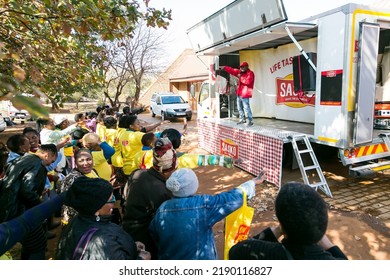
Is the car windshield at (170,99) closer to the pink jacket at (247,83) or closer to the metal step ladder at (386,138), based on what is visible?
the pink jacket at (247,83)

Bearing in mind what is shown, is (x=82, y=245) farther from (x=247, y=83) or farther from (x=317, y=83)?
(x=247, y=83)

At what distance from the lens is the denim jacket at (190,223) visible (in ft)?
6.18

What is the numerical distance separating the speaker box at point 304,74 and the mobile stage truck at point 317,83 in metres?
0.02

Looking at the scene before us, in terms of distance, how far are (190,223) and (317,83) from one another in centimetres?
421

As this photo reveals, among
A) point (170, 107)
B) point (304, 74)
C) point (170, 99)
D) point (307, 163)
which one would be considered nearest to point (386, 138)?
point (307, 163)

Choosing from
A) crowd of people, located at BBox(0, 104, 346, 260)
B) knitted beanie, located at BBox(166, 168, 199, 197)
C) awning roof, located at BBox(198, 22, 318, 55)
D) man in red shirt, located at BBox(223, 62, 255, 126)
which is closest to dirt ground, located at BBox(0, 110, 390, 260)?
crowd of people, located at BBox(0, 104, 346, 260)

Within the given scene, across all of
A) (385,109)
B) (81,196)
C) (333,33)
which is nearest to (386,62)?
(385,109)

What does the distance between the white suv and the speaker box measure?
44.5 ft

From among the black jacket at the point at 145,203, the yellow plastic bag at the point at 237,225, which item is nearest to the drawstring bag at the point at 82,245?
the black jacket at the point at 145,203

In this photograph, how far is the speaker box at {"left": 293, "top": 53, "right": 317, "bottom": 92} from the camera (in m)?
5.25

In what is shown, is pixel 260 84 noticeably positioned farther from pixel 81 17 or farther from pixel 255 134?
pixel 81 17

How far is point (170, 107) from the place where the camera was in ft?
62.6

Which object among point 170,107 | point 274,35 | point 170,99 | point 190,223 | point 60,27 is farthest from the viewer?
point 170,99

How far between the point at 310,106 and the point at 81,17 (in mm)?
5977
